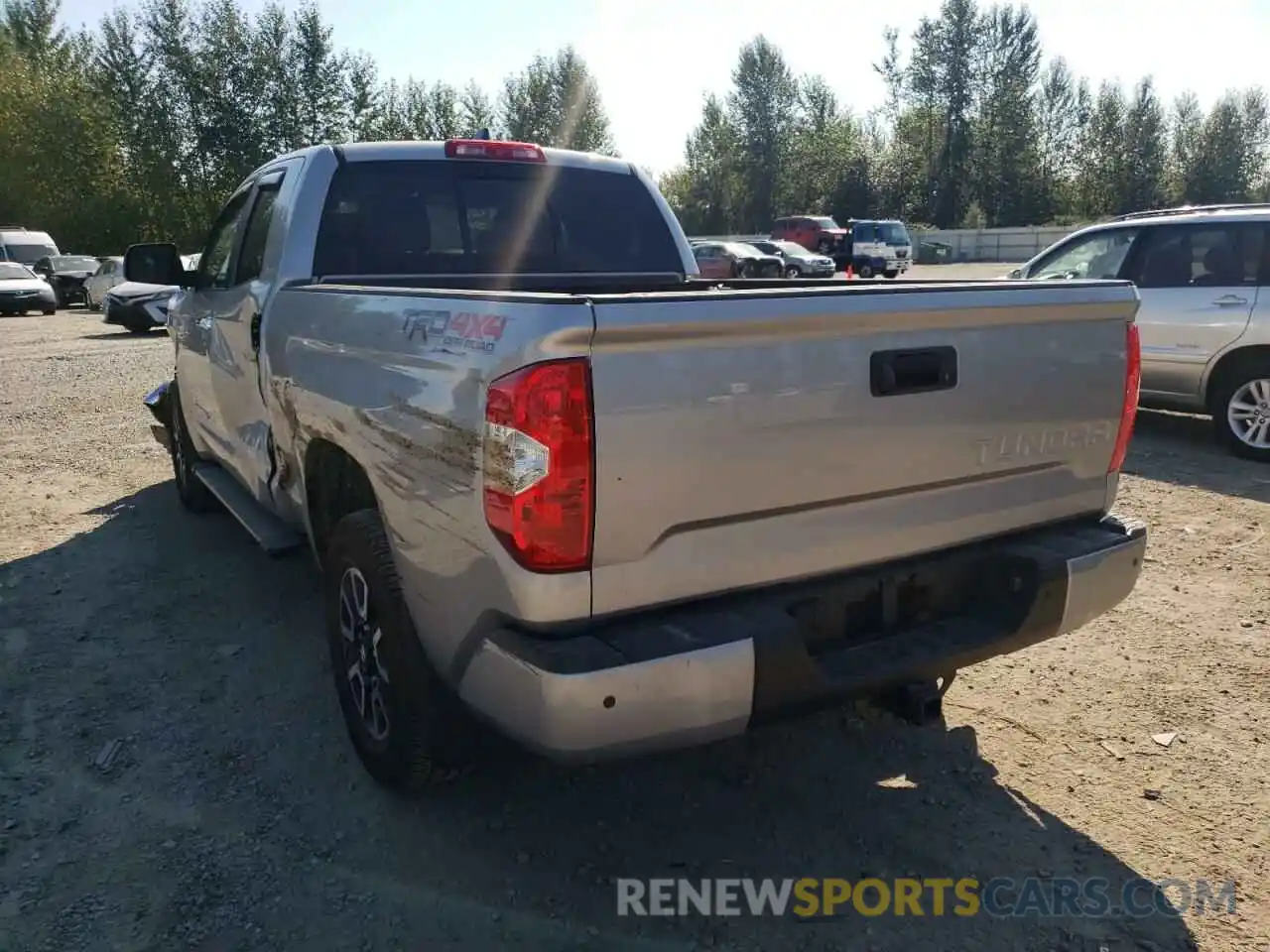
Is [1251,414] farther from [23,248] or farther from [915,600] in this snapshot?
[23,248]

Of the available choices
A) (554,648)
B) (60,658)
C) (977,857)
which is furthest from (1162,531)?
(60,658)

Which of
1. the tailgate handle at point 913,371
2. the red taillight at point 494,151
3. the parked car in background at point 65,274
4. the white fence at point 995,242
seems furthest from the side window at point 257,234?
the white fence at point 995,242

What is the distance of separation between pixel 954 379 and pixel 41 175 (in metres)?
46.8

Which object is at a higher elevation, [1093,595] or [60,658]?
[1093,595]

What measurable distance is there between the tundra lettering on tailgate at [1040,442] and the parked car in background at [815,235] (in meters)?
34.3

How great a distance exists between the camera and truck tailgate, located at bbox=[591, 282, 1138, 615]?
7.11 feet

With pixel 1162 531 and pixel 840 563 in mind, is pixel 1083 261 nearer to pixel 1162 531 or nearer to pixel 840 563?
pixel 1162 531

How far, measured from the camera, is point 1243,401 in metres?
7.23

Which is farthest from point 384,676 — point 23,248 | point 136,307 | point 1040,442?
point 23,248

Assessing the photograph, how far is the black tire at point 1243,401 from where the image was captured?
279 inches

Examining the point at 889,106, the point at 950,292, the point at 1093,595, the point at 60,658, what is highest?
the point at 889,106

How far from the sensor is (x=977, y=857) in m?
2.74

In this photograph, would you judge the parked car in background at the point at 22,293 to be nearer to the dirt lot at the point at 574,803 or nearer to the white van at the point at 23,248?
the white van at the point at 23,248

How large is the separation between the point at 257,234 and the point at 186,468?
2330mm
